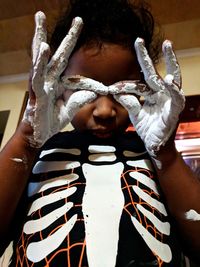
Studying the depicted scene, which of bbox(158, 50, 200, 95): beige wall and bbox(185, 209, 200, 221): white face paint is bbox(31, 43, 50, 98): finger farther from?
bbox(158, 50, 200, 95): beige wall

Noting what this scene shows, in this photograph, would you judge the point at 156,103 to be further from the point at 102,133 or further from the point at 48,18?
the point at 48,18

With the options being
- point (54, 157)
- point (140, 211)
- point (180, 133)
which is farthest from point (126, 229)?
point (180, 133)

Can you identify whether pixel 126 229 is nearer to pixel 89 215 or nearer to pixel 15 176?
pixel 89 215

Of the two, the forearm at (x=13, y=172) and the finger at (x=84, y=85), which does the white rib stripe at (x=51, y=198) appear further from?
the finger at (x=84, y=85)

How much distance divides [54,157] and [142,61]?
0.20 meters

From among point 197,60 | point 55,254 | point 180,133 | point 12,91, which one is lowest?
point 55,254

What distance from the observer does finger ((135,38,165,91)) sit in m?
0.51

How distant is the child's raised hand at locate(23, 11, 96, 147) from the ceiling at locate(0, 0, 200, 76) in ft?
2.00

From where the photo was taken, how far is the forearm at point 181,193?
0.48 m

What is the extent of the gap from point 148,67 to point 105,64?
0.08 m

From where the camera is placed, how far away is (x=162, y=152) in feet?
1.64

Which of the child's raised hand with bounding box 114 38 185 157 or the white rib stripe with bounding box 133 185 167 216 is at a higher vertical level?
the child's raised hand with bounding box 114 38 185 157

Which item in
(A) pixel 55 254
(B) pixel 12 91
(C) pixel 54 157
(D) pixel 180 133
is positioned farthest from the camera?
(B) pixel 12 91

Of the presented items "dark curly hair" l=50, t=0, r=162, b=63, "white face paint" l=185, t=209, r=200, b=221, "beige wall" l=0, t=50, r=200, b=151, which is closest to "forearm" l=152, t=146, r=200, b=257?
"white face paint" l=185, t=209, r=200, b=221
